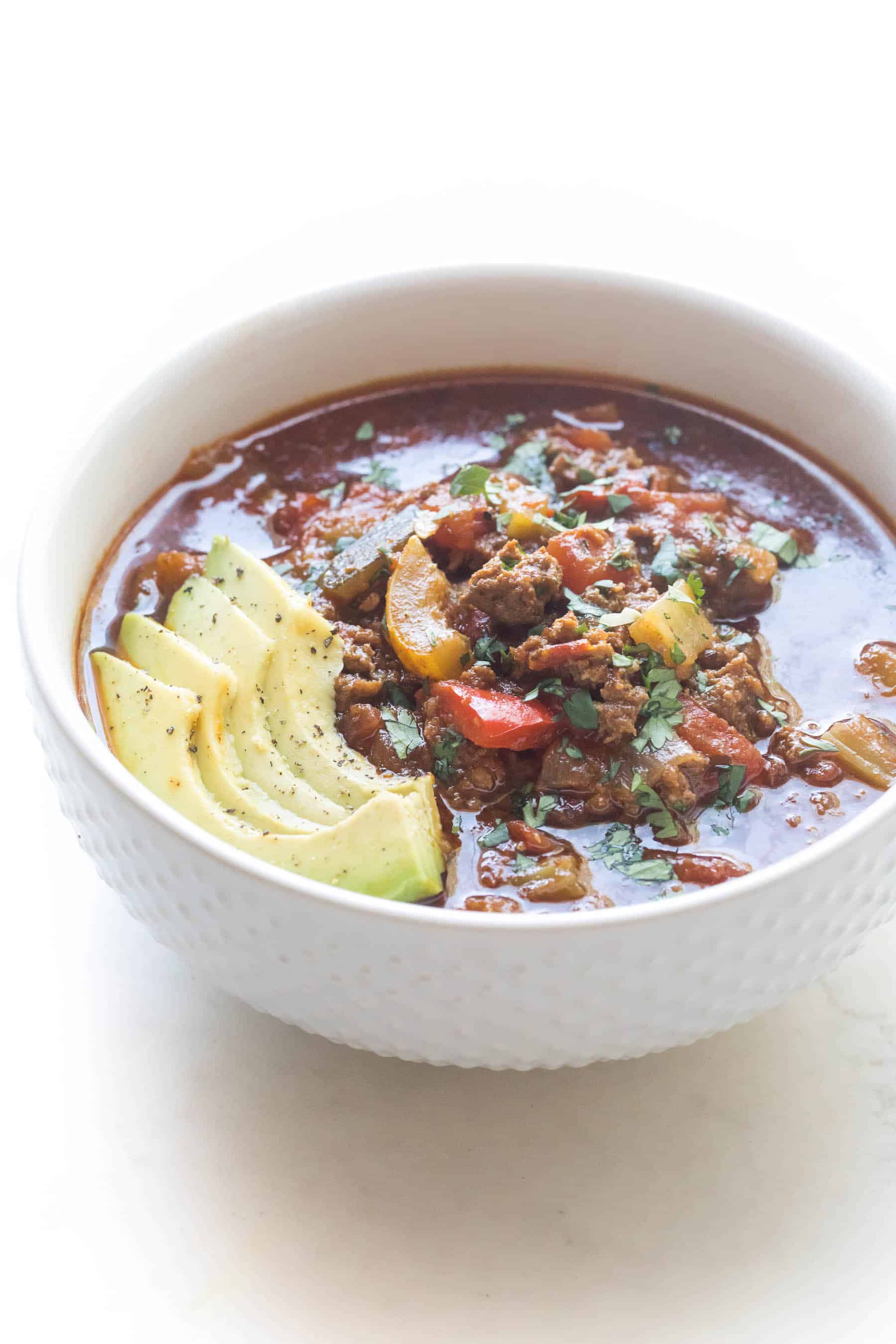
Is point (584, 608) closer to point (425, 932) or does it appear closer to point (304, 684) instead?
point (304, 684)

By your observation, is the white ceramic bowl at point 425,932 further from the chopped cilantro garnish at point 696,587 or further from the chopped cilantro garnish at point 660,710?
the chopped cilantro garnish at point 696,587

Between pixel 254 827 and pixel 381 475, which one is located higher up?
pixel 381 475

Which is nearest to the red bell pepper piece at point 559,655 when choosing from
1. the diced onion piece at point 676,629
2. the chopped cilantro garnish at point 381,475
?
the diced onion piece at point 676,629

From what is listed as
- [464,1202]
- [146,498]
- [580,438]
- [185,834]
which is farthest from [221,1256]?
[580,438]

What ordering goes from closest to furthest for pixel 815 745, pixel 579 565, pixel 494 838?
pixel 494 838, pixel 815 745, pixel 579 565

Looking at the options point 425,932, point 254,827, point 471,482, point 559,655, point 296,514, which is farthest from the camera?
point 296,514

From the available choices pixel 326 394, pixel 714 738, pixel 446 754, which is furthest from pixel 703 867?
pixel 326 394

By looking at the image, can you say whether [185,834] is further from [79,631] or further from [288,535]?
[288,535]

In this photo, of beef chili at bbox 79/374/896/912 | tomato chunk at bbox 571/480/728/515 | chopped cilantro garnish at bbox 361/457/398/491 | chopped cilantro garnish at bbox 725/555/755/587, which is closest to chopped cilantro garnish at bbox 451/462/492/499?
beef chili at bbox 79/374/896/912
